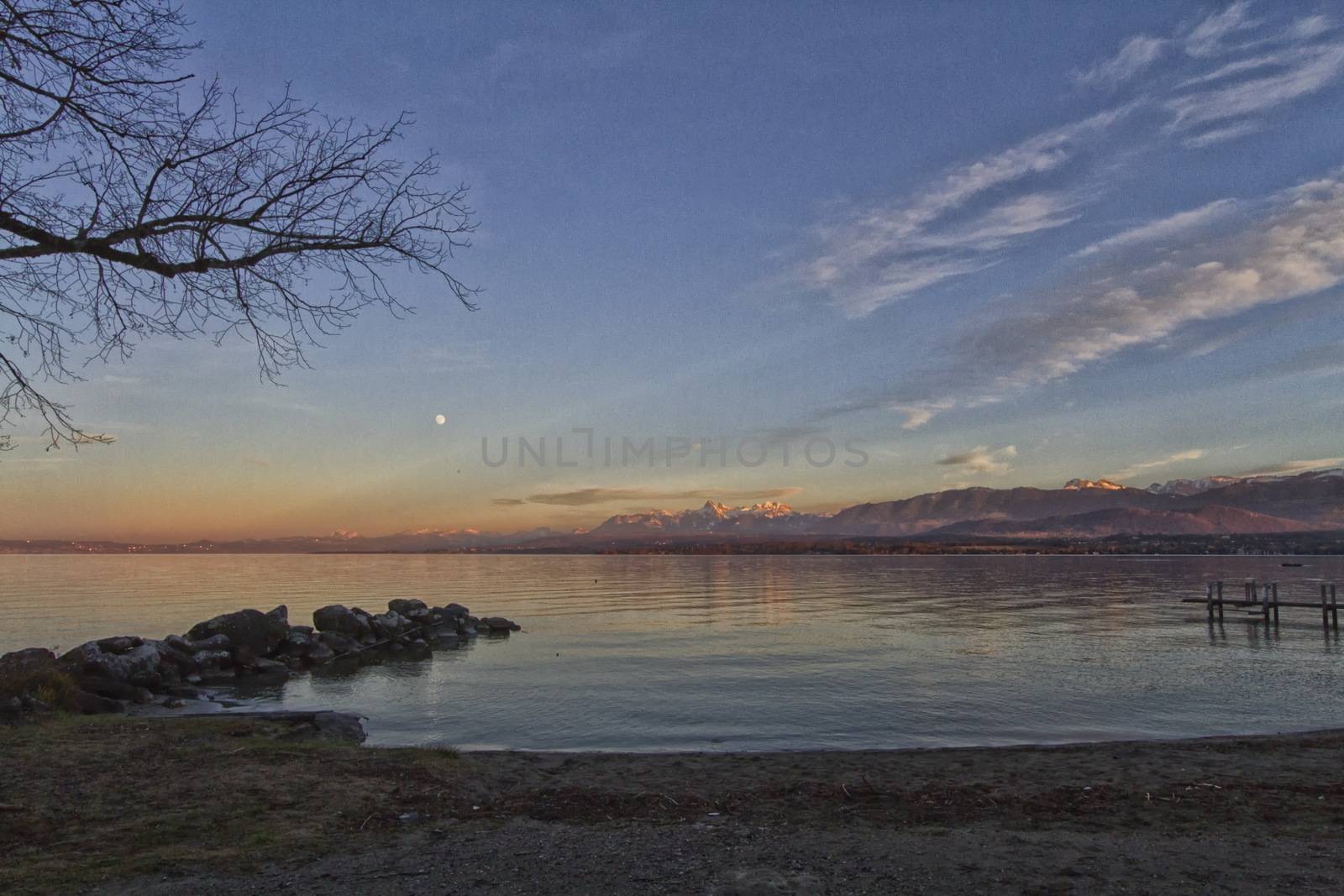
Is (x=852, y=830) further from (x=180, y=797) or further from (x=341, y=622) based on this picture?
(x=341, y=622)

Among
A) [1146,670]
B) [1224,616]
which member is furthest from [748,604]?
[1146,670]

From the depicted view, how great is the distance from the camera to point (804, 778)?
13070 mm

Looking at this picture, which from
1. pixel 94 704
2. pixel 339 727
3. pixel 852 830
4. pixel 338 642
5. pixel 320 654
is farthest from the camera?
pixel 338 642

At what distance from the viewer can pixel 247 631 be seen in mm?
31969

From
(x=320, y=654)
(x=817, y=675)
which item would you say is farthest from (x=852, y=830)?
(x=320, y=654)

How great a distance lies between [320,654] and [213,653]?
4.65m

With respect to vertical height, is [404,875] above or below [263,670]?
above

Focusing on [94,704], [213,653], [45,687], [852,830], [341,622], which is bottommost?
[341,622]

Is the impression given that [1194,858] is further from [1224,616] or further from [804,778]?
[1224,616]

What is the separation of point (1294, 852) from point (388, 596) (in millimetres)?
80134

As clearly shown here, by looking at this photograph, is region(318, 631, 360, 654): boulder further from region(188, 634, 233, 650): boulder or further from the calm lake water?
region(188, 634, 233, 650): boulder

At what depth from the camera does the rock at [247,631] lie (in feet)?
103

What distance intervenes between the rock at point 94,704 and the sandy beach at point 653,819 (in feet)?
15.8

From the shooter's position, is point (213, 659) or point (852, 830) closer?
point (852, 830)
